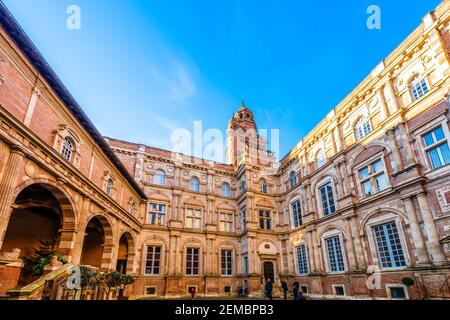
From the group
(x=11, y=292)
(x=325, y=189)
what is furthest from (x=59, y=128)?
(x=325, y=189)

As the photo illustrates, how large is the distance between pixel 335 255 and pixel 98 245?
1743cm

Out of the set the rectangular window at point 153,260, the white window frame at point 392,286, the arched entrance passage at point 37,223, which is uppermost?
the arched entrance passage at point 37,223

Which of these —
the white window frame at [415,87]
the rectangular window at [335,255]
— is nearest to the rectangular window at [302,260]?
the rectangular window at [335,255]

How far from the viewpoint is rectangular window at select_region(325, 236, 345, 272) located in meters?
17.5

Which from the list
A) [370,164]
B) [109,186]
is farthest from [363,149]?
[109,186]

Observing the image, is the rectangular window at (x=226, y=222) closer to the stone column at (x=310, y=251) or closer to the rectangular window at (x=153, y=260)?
the rectangular window at (x=153, y=260)

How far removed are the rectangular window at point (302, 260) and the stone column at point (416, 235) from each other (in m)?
9.37

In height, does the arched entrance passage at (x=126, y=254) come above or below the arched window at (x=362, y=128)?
below

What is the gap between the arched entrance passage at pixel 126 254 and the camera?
20.0 m

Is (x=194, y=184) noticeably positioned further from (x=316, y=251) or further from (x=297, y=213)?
(x=316, y=251)

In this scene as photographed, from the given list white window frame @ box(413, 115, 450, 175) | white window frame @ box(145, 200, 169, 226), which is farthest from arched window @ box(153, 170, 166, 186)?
white window frame @ box(413, 115, 450, 175)
